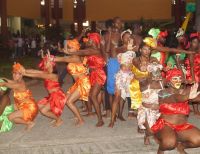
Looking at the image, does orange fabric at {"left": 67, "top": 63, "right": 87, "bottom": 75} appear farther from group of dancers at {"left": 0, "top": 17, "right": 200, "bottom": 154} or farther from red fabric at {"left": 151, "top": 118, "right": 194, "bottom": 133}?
red fabric at {"left": 151, "top": 118, "right": 194, "bottom": 133}

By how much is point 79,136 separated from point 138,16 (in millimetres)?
25887

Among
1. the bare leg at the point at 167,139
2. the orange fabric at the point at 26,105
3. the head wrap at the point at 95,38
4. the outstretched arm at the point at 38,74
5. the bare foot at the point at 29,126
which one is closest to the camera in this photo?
the bare leg at the point at 167,139

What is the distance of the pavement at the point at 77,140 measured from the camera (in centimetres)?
707

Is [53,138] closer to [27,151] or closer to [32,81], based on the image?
[27,151]

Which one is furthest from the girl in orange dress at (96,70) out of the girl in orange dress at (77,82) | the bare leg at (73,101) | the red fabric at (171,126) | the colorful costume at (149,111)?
the red fabric at (171,126)

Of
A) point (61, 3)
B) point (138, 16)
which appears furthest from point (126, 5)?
point (61, 3)

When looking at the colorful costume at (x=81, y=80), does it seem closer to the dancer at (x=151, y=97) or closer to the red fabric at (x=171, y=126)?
the dancer at (x=151, y=97)

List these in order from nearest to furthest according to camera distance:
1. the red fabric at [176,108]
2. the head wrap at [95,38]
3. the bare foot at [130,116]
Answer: the red fabric at [176,108]
the head wrap at [95,38]
the bare foot at [130,116]

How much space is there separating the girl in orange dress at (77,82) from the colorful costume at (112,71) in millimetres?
400

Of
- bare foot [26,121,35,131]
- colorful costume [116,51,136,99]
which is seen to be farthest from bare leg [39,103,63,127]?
colorful costume [116,51,136,99]

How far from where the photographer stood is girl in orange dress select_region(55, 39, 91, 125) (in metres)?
8.64

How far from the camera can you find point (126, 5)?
1278 inches

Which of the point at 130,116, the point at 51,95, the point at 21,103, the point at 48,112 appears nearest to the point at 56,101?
the point at 51,95

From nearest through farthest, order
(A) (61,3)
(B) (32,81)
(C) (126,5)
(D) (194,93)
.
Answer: (D) (194,93) → (B) (32,81) → (C) (126,5) → (A) (61,3)
